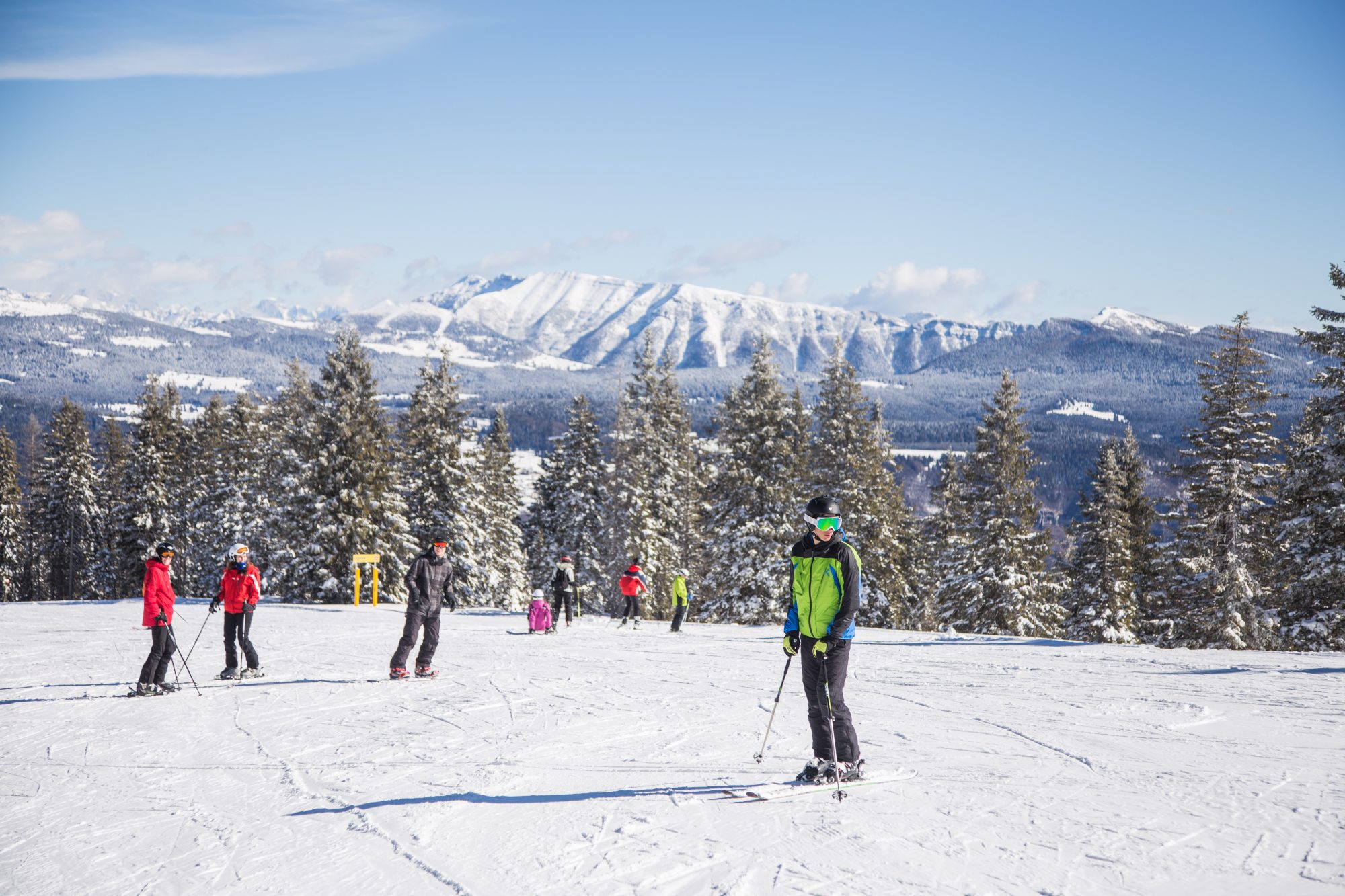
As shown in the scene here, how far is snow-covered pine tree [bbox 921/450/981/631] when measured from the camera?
33500mm

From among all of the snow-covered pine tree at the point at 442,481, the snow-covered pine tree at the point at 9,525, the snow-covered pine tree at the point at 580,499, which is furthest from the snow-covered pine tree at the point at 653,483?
the snow-covered pine tree at the point at 9,525

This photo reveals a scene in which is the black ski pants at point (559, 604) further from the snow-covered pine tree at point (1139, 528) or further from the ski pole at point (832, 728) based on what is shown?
the snow-covered pine tree at point (1139, 528)

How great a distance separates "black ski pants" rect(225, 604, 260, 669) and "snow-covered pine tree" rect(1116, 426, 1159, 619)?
31230mm

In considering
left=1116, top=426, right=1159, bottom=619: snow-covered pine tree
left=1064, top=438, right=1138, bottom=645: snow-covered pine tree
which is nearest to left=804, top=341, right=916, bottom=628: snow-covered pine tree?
left=1064, top=438, right=1138, bottom=645: snow-covered pine tree

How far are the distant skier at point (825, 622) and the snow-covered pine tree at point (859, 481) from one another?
84.4 feet

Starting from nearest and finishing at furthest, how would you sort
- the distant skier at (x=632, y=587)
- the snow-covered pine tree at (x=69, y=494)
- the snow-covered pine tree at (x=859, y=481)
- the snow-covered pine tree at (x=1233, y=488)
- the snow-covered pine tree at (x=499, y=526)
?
the distant skier at (x=632, y=587)
the snow-covered pine tree at (x=1233, y=488)
the snow-covered pine tree at (x=859, y=481)
the snow-covered pine tree at (x=499, y=526)
the snow-covered pine tree at (x=69, y=494)

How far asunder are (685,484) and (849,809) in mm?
38761

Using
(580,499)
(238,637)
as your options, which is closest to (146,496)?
(580,499)

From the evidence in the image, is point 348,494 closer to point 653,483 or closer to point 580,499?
point 580,499

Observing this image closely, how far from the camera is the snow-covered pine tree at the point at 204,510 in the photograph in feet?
161

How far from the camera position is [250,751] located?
9.21 meters

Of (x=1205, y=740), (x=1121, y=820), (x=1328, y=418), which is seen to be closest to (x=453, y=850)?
(x=1121, y=820)

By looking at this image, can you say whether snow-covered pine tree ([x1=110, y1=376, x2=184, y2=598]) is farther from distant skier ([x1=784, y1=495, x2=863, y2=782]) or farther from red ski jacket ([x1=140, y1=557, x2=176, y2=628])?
distant skier ([x1=784, y1=495, x2=863, y2=782])

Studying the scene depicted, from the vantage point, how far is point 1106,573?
3412 cm
